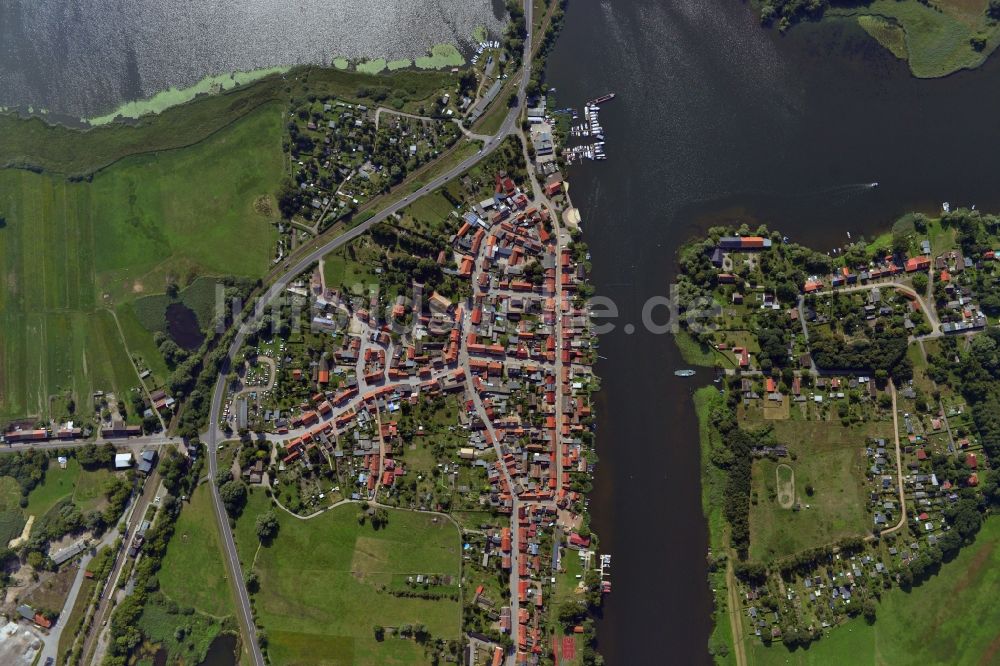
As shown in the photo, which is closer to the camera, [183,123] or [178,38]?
[183,123]

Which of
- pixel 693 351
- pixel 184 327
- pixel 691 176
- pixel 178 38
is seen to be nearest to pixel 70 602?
pixel 184 327

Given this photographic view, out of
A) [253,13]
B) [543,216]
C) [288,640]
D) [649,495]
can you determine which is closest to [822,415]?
[649,495]

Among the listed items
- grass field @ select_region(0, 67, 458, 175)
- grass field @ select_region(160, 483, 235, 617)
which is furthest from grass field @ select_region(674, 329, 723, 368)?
grass field @ select_region(160, 483, 235, 617)

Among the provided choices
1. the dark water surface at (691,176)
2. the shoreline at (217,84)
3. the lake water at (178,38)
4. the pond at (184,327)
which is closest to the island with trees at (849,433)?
the dark water surface at (691,176)

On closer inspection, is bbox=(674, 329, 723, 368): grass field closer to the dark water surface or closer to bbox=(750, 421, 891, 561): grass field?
the dark water surface

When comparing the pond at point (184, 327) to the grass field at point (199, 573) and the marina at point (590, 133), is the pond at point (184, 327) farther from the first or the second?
the marina at point (590, 133)

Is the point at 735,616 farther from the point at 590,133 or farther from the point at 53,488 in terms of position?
the point at 53,488
